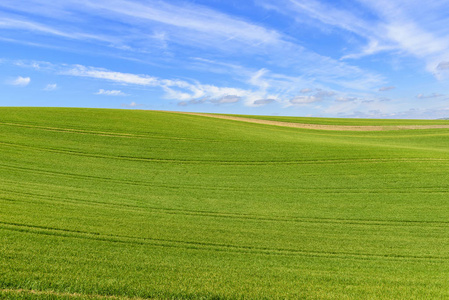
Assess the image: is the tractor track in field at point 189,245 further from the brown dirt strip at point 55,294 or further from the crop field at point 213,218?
the brown dirt strip at point 55,294

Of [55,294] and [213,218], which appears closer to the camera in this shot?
[55,294]

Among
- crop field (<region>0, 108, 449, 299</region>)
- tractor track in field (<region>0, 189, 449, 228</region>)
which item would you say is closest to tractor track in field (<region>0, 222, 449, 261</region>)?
crop field (<region>0, 108, 449, 299</region>)

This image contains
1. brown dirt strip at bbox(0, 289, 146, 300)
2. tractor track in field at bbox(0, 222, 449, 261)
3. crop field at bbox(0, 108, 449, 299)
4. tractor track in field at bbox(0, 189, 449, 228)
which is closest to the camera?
brown dirt strip at bbox(0, 289, 146, 300)

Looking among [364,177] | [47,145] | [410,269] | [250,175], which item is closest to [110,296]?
[410,269]

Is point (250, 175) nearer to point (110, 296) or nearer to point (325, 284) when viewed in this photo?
point (325, 284)

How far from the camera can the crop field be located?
7375 mm

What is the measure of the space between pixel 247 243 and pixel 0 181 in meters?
12.5

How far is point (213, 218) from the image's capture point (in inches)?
515

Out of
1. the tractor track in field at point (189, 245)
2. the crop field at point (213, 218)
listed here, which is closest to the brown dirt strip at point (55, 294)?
the crop field at point (213, 218)

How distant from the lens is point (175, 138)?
2808 cm

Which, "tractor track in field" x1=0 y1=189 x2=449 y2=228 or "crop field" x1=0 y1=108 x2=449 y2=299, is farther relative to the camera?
"tractor track in field" x1=0 y1=189 x2=449 y2=228

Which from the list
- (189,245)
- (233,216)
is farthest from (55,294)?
(233,216)

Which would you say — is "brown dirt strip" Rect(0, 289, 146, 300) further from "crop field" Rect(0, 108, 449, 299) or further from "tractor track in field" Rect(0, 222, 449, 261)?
"tractor track in field" Rect(0, 222, 449, 261)

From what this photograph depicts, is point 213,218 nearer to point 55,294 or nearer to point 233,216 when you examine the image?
point 233,216
